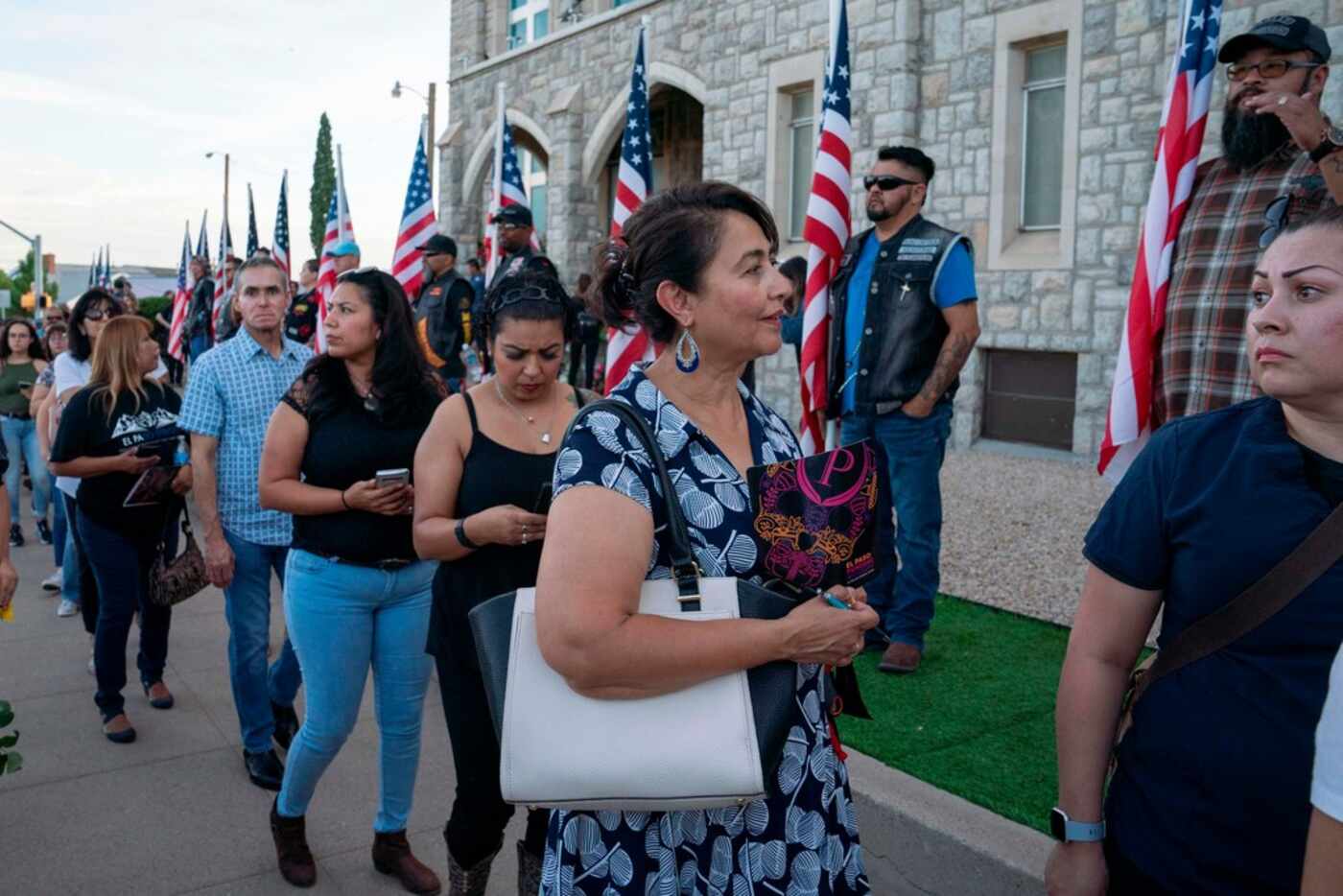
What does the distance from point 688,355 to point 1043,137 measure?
443 inches

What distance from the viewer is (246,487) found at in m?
4.59

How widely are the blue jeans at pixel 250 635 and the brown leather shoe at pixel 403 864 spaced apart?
3.45ft

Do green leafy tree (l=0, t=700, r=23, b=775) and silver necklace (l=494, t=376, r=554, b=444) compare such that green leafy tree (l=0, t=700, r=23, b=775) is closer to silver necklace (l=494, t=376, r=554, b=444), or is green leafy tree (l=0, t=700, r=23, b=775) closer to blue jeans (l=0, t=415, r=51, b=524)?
silver necklace (l=494, t=376, r=554, b=444)

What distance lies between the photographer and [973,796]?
12.6ft

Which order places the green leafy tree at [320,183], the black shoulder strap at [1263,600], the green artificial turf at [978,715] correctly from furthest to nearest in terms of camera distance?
the green leafy tree at [320,183] → the green artificial turf at [978,715] → the black shoulder strap at [1263,600]

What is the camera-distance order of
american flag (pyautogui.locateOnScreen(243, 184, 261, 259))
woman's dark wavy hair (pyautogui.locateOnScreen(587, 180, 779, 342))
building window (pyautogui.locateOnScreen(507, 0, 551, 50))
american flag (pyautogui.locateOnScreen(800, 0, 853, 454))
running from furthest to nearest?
building window (pyautogui.locateOnScreen(507, 0, 551, 50)), american flag (pyautogui.locateOnScreen(243, 184, 261, 259)), american flag (pyautogui.locateOnScreen(800, 0, 853, 454)), woman's dark wavy hair (pyautogui.locateOnScreen(587, 180, 779, 342))

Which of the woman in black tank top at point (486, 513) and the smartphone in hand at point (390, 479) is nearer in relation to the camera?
the woman in black tank top at point (486, 513)

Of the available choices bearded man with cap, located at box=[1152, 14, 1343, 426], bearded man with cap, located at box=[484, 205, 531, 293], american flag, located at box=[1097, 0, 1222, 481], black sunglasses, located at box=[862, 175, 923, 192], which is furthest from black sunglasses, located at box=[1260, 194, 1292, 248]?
bearded man with cap, located at box=[484, 205, 531, 293]

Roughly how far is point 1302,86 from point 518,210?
5.97 meters

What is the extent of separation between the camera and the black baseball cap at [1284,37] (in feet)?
11.7

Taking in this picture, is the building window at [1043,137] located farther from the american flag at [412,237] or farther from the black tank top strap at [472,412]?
the black tank top strap at [472,412]

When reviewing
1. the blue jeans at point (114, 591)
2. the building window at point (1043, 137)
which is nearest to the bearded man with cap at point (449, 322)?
the blue jeans at point (114, 591)

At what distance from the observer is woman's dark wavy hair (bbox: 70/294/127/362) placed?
278 inches

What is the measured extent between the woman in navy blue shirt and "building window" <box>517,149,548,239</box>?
2297 cm
